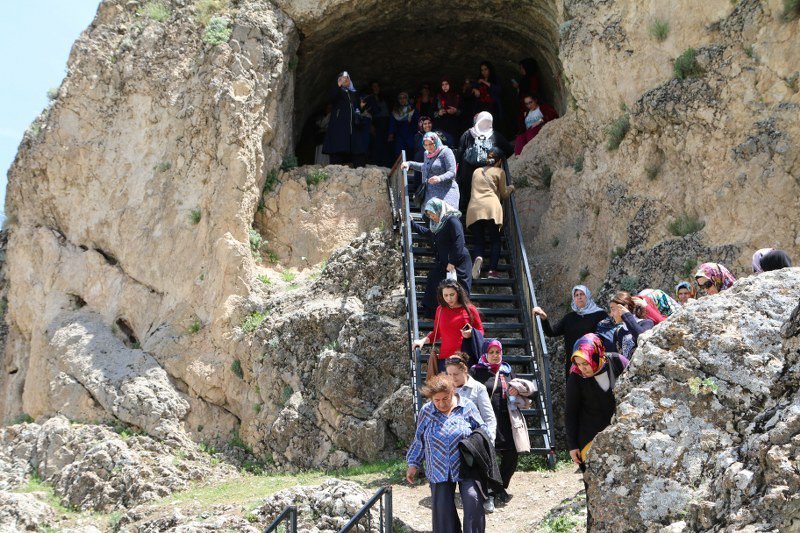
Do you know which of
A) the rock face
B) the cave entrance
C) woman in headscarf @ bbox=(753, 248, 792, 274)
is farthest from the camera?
the cave entrance

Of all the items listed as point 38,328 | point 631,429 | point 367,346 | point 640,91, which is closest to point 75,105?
point 38,328

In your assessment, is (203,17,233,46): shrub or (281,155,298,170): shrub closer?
(203,17,233,46): shrub

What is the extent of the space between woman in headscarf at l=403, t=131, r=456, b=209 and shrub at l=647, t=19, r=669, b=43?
2962 mm

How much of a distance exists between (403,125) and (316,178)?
86.5 inches

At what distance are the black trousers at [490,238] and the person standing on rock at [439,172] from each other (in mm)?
383

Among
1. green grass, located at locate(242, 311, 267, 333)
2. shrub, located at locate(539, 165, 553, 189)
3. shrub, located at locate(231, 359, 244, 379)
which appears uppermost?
shrub, located at locate(539, 165, 553, 189)

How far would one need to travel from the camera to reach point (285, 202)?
14422 millimetres

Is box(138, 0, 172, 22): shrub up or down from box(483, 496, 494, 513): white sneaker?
up

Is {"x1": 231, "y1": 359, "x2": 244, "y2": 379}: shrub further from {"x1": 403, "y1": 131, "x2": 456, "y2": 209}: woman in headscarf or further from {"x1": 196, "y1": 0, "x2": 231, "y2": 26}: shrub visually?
{"x1": 196, "y1": 0, "x2": 231, "y2": 26}: shrub

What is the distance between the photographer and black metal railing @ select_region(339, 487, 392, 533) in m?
6.73

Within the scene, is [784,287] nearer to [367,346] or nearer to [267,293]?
[367,346]

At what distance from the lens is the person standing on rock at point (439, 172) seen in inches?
482

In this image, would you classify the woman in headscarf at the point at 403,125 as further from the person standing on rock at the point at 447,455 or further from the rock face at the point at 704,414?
the rock face at the point at 704,414

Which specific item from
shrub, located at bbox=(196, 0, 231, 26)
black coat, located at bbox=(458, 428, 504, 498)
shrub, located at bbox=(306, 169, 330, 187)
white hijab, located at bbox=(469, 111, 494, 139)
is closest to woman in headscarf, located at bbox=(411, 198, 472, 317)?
white hijab, located at bbox=(469, 111, 494, 139)
